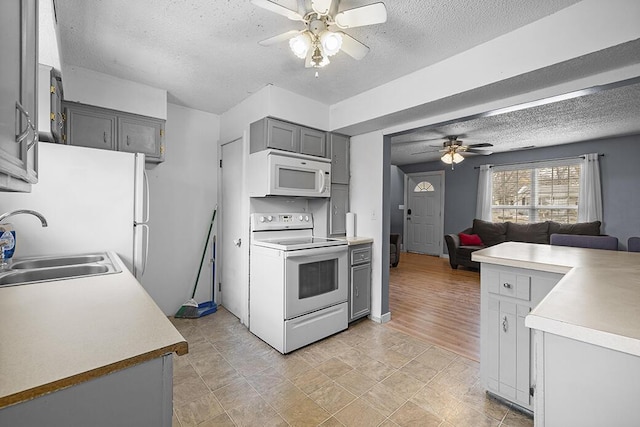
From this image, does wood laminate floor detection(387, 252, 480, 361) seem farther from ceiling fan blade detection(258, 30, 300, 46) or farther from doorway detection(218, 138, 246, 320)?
ceiling fan blade detection(258, 30, 300, 46)

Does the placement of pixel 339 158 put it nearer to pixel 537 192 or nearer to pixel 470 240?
pixel 470 240

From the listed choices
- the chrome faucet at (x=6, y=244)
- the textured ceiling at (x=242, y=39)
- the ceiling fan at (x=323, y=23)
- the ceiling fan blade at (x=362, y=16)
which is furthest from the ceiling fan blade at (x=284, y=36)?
the chrome faucet at (x=6, y=244)

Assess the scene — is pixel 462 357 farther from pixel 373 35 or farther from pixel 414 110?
pixel 373 35

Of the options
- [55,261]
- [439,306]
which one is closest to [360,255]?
[439,306]

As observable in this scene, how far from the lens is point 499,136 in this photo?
4.90 meters

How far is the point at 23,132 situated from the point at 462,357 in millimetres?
2972

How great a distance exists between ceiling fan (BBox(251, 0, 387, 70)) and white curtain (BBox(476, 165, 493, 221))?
5819mm

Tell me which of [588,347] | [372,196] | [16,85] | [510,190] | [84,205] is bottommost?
[588,347]

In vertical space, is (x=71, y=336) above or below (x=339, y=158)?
below

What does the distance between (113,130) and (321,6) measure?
214 centimetres

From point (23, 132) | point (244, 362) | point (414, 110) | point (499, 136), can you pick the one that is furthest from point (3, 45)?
point (499, 136)

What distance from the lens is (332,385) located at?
6.71 feet

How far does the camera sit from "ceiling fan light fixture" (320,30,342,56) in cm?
156

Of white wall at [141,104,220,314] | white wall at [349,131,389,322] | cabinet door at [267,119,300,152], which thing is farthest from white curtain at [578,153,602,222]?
white wall at [141,104,220,314]
